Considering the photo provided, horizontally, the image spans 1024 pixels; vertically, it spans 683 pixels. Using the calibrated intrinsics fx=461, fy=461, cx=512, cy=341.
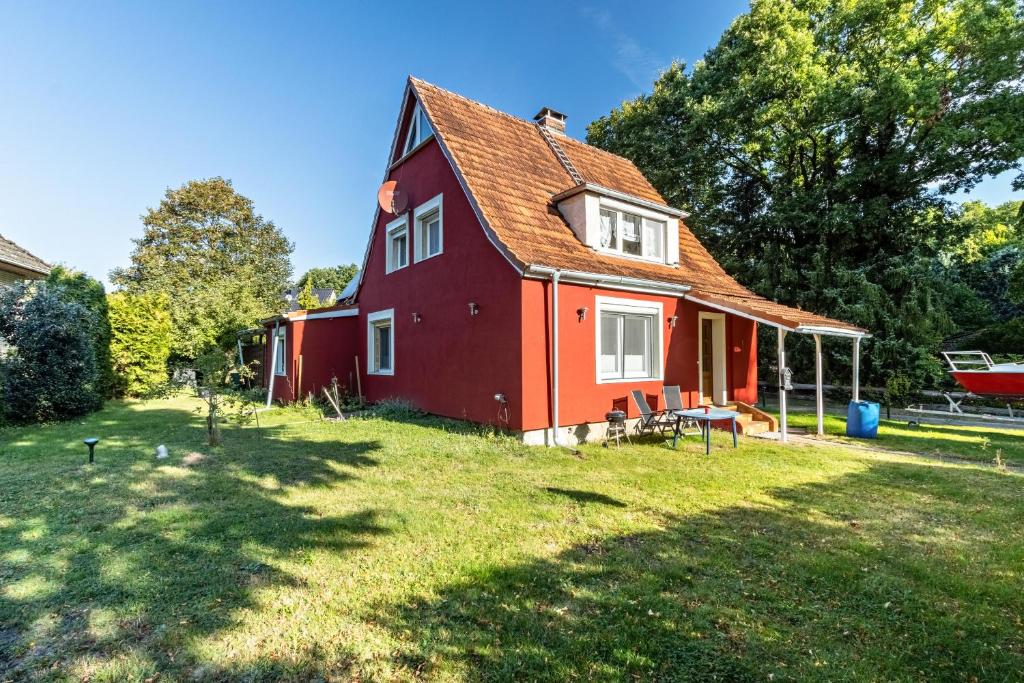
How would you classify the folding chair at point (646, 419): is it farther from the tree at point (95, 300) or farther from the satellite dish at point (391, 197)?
the tree at point (95, 300)

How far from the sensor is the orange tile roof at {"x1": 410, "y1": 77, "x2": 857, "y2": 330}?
935 centimetres

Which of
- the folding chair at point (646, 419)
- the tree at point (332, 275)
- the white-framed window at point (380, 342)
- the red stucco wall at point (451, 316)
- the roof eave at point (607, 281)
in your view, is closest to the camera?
the roof eave at point (607, 281)

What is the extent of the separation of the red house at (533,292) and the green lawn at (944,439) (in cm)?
212

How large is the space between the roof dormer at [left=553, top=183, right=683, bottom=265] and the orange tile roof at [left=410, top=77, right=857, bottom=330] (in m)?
0.23

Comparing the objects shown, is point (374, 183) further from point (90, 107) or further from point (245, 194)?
point (245, 194)

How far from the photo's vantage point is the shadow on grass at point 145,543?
280 cm

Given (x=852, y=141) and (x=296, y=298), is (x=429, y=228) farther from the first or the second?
(x=296, y=298)

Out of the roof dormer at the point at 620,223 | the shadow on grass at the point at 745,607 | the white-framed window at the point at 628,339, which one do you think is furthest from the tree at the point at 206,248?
the shadow on grass at the point at 745,607

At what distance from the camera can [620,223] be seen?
11.0m

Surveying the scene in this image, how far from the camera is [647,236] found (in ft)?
38.0

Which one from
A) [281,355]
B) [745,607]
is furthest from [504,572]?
[281,355]

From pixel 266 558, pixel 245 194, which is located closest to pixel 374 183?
pixel 266 558

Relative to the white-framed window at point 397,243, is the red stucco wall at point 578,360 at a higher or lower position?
lower

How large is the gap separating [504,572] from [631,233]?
9.34 meters
